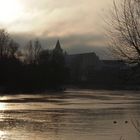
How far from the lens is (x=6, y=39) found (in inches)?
4938

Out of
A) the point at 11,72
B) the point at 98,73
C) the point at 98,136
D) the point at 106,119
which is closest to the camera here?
the point at 98,136

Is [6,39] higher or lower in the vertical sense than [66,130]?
higher

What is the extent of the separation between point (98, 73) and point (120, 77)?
6819 inches

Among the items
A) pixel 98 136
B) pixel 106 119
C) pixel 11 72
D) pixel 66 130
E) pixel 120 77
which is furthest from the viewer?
pixel 11 72

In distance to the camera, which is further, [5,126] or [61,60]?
[61,60]

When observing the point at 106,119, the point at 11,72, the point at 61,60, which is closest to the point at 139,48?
the point at 106,119

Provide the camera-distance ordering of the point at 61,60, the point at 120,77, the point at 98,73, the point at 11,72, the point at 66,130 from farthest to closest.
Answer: the point at 98,73
the point at 61,60
the point at 11,72
the point at 66,130
the point at 120,77

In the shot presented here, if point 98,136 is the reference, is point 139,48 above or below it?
above

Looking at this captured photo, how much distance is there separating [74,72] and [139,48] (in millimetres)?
181335

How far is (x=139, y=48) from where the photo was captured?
12.5 meters

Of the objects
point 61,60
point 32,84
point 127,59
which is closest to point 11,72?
point 32,84

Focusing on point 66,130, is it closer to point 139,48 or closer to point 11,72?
point 139,48

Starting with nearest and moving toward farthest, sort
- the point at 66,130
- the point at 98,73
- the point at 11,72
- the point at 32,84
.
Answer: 1. the point at 66,130
2. the point at 11,72
3. the point at 32,84
4. the point at 98,73

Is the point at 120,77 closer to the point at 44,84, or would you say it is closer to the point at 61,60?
the point at 44,84
